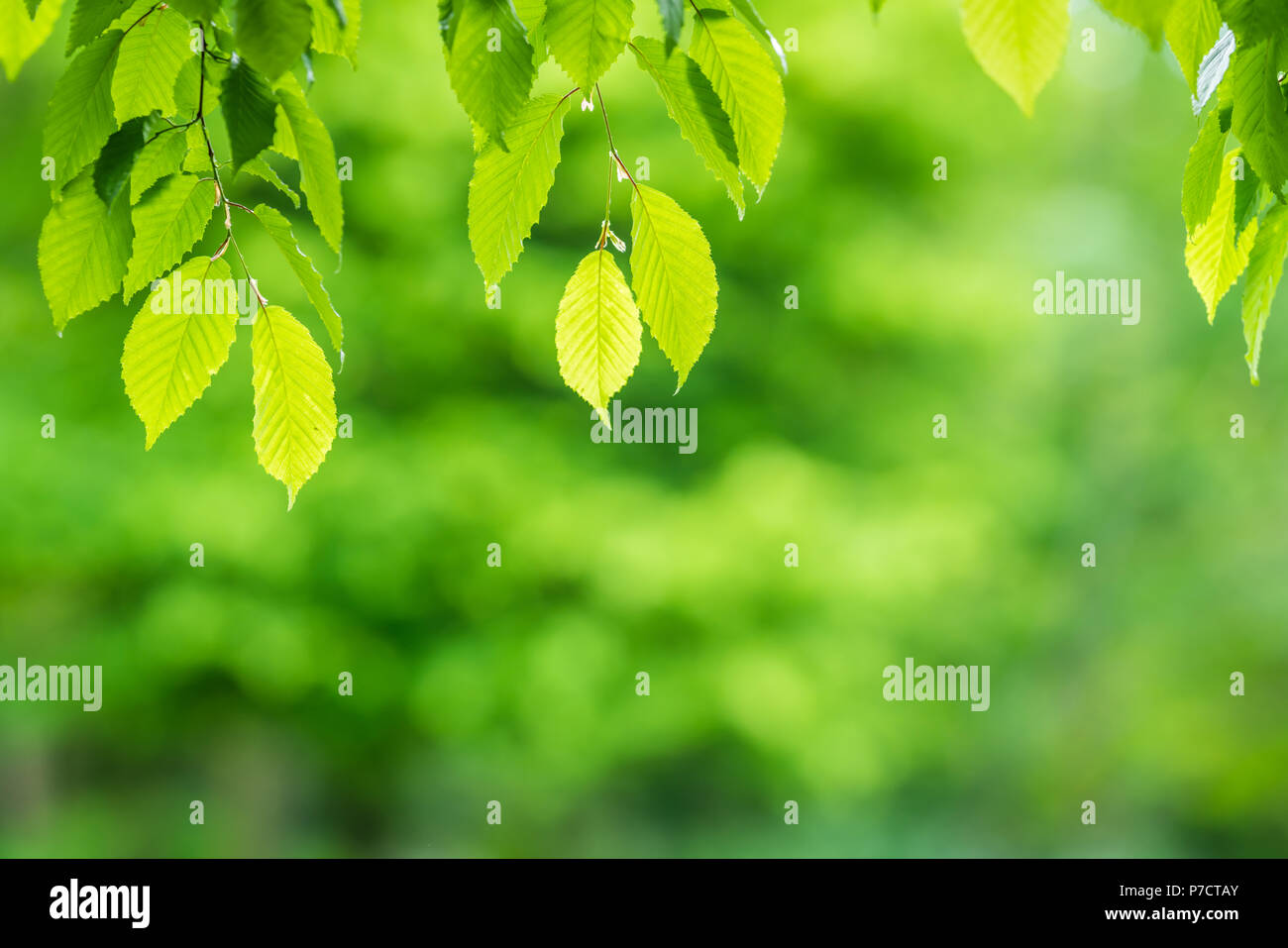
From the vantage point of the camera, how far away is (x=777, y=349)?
431cm

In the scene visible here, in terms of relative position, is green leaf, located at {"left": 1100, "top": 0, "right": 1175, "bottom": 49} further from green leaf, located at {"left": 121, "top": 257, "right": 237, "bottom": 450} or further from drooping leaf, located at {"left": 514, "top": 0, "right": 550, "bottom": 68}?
green leaf, located at {"left": 121, "top": 257, "right": 237, "bottom": 450}

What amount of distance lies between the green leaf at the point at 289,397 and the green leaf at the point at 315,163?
112 millimetres

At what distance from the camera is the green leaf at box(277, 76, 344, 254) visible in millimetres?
883

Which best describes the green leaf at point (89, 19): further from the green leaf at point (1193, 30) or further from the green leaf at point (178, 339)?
the green leaf at point (1193, 30)

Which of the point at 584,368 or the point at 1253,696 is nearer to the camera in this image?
the point at 584,368

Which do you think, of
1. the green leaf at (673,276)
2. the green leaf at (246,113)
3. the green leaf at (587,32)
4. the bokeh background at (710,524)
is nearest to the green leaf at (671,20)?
the green leaf at (587,32)

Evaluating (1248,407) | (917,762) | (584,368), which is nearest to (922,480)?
(917,762)

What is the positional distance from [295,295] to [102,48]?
3.07 m

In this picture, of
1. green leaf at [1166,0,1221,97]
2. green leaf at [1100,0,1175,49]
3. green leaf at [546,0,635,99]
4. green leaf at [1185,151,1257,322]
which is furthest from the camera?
green leaf at [1185,151,1257,322]

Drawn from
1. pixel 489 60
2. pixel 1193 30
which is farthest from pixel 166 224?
pixel 1193 30

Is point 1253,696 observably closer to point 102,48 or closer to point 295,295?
point 295,295

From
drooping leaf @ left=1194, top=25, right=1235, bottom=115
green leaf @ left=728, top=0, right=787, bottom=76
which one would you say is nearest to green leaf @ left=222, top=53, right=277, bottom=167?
green leaf @ left=728, top=0, right=787, bottom=76

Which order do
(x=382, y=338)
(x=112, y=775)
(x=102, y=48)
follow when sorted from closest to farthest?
(x=102, y=48)
(x=382, y=338)
(x=112, y=775)

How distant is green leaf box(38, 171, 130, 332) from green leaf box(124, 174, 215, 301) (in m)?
0.03
